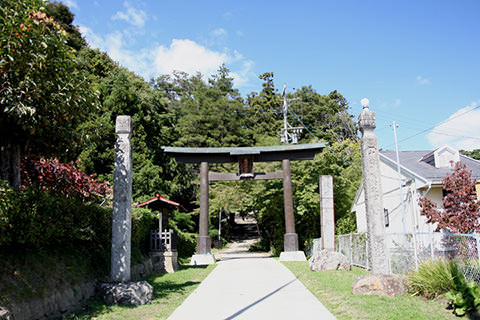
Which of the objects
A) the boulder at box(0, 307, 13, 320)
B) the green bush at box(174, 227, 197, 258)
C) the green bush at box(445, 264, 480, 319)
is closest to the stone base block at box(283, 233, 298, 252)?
the green bush at box(174, 227, 197, 258)

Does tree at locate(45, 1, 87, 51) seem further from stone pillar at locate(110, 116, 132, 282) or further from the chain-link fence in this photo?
the chain-link fence

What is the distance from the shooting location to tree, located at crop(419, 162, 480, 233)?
1164 centimetres

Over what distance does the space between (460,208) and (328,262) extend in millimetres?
5072

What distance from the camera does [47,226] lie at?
5879 millimetres

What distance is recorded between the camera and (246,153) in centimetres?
1708

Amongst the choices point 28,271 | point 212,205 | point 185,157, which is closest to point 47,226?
point 28,271

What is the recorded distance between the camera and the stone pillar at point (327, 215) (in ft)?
44.8

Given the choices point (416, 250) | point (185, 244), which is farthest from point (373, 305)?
point (185, 244)

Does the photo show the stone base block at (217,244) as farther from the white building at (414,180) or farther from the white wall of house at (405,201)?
the white building at (414,180)

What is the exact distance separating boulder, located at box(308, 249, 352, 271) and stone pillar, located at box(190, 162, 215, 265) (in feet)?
18.1

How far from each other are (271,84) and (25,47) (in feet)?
130

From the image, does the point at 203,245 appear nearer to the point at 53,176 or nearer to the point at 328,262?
the point at 328,262

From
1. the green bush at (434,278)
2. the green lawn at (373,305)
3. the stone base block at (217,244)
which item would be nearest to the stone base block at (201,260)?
the green lawn at (373,305)

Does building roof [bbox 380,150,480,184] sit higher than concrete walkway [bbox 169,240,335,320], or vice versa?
building roof [bbox 380,150,480,184]
